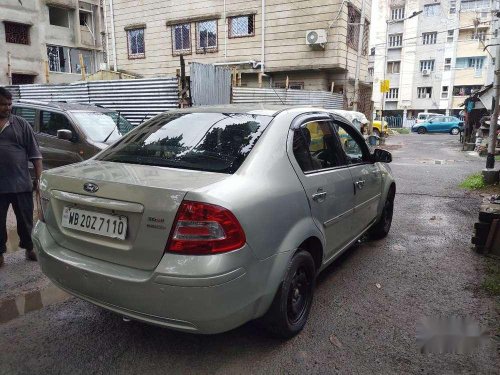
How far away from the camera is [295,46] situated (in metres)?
15.4

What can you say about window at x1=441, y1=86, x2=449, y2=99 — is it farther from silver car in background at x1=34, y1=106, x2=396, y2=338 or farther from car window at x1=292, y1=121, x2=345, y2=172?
silver car in background at x1=34, y1=106, x2=396, y2=338

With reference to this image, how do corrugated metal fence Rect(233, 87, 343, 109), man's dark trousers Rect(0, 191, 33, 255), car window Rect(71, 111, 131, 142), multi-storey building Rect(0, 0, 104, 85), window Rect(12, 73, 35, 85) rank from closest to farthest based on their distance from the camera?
man's dark trousers Rect(0, 191, 33, 255), car window Rect(71, 111, 131, 142), corrugated metal fence Rect(233, 87, 343, 109), multi-storey building Rect(0, 0, 104, 85), window Rect(12, 73, 35, 85)

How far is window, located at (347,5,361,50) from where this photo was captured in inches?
606

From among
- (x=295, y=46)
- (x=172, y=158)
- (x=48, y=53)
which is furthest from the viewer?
(x=48, y=53)

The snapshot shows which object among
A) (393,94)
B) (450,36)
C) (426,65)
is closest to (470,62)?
(450,36)

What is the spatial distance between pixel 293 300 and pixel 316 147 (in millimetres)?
1287

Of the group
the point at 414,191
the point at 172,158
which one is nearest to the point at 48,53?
the point at 414,191

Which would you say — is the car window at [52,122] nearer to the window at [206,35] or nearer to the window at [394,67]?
the window at [206,35]

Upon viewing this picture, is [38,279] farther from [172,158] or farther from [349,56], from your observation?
[349,56]

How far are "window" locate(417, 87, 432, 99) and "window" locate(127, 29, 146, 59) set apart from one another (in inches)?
1388

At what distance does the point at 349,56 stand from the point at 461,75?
32.2 metres

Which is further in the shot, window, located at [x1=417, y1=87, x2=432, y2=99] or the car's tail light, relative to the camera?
window, located at [x1=417, y1=87, x2=432, y2=99]

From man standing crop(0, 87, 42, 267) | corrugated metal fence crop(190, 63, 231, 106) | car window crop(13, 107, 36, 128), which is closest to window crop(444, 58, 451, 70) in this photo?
corrugated metal fence crop(190, 63, 231, 106)

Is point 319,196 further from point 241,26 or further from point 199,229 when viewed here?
point 241,26
